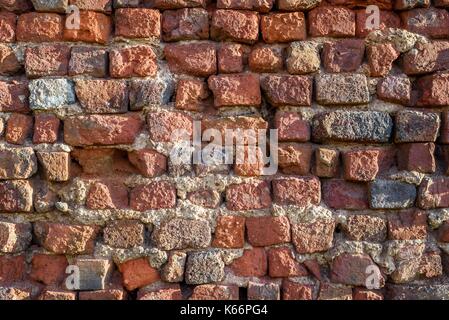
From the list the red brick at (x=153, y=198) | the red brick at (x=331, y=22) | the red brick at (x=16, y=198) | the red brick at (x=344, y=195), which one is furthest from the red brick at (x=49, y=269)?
the red brick at (x=331, y=22)

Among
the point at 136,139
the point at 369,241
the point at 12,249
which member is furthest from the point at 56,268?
the point at 369,241

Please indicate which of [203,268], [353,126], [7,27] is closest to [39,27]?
[7,27]

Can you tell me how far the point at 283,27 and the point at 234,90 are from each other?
0.26m

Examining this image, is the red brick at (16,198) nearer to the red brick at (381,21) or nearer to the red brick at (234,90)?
the red brick at (234,90)

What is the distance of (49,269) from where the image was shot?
1.61 metres

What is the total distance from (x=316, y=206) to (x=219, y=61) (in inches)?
21.7

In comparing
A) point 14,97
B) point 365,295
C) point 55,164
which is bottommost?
point 365,295

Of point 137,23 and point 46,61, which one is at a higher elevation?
point 137,23

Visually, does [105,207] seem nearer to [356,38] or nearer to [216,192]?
[216,192]

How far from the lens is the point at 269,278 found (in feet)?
5.32

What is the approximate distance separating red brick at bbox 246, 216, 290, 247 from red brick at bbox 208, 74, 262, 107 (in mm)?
369

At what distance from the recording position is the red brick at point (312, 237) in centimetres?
161

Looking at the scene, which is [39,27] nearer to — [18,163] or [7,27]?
[7,27]

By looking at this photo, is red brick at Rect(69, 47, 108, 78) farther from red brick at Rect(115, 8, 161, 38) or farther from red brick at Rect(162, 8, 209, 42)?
red brick at Rect(162, 8, 209, 42)
